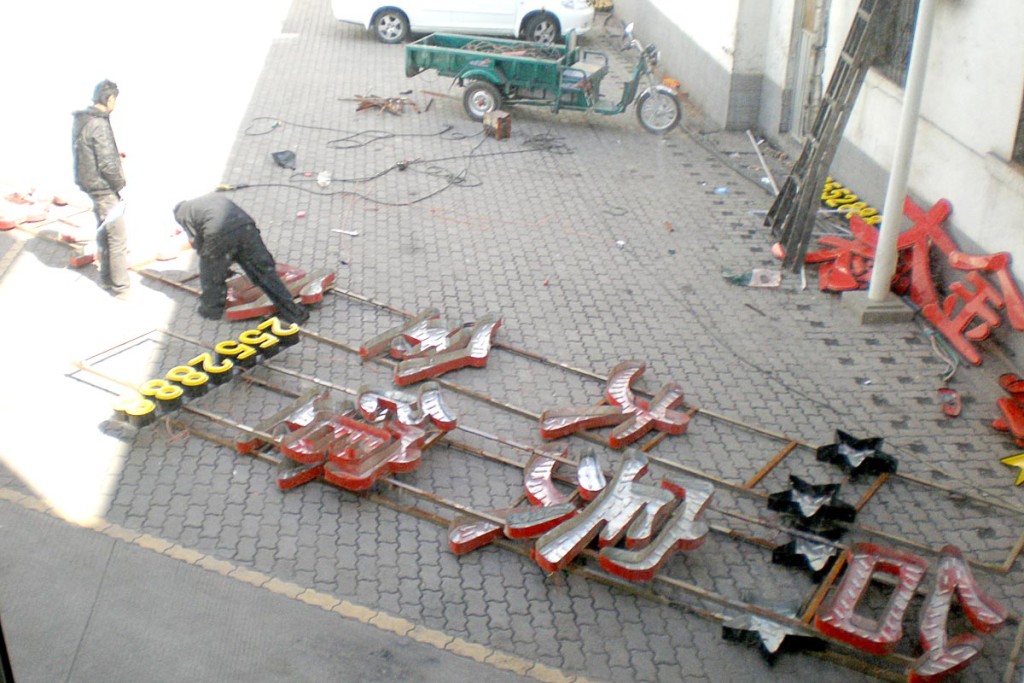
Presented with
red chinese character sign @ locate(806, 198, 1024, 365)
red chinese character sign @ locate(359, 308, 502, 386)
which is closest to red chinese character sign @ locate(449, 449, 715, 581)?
red chinese character sign @ locate(359, 308, 502, 386)

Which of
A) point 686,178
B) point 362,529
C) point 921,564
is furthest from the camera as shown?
point 686,178

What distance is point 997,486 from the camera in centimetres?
818

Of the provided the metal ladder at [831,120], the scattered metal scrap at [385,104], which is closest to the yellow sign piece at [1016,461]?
the metal ladder at [831,120]

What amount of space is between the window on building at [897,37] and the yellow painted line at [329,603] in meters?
8.76

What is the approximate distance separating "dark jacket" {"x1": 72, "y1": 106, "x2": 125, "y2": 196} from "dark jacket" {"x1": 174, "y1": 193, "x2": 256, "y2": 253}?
827 millimetres

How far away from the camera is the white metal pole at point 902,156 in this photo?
383 inches

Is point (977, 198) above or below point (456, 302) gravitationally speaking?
above

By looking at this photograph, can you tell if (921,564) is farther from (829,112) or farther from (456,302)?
(829,112)

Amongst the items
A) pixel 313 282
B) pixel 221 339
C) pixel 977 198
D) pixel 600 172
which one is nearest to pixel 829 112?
pixel 977 198

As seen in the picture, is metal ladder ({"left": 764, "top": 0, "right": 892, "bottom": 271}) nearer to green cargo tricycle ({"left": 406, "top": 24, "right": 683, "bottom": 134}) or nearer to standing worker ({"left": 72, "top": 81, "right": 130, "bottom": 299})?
green cargo tricycle ({"left": 406, "top": 24, "right": 683, "bottom": 134})

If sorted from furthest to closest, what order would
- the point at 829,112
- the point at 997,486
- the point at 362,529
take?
the point at 829,112 < the point at 997,486 < the point at 362,529

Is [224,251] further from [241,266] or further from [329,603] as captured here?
[329,603]

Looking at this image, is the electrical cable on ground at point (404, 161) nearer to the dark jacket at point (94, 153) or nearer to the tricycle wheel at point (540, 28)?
the dark jacket at point (94, 153)

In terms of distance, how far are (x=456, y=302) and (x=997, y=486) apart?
17.4ft
